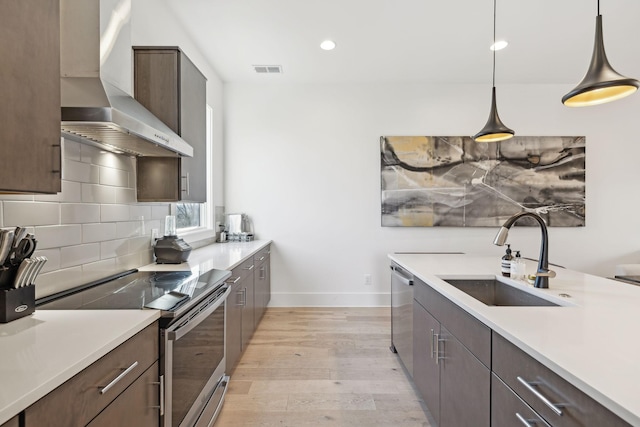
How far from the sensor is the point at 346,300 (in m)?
4.27

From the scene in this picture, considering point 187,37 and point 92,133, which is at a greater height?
point 187,37

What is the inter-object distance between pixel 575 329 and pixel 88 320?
1.69 m

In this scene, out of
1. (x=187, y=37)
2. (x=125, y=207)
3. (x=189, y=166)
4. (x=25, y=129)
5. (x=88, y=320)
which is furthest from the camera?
(x=187, y=37)

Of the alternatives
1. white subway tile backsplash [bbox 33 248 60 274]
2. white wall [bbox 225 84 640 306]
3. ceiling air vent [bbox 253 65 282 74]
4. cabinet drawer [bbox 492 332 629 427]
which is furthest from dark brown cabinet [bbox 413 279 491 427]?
ceiling air vent [bbox 253 65 282 74]

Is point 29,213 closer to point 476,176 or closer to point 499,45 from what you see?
point 499,45

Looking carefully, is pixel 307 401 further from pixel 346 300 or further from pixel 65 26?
pixel 65 26

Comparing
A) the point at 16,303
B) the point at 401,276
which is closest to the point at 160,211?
the point at 16,303

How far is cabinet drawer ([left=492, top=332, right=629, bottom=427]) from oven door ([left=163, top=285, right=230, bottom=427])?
49.8 inches

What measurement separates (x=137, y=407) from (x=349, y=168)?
3531mm

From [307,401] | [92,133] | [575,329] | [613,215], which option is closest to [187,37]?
[92,133]

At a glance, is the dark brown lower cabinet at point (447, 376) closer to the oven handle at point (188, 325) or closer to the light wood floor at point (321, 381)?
the light wood floor at point (321, 381)

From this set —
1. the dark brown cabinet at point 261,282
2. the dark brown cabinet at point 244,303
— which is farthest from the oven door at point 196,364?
the dark brown cabinet at point 261,282

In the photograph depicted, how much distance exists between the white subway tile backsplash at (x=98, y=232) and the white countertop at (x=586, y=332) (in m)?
1.95

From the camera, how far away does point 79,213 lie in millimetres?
1722
